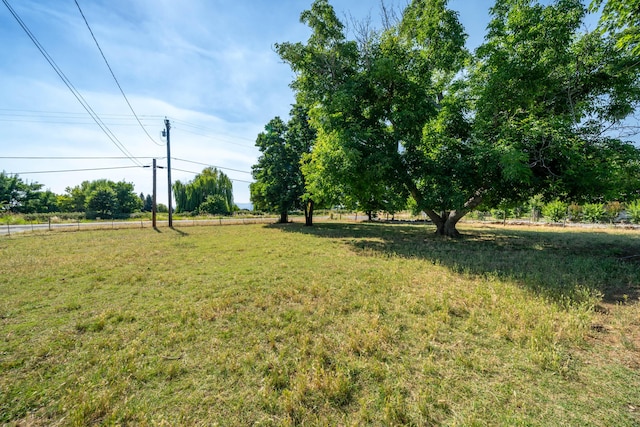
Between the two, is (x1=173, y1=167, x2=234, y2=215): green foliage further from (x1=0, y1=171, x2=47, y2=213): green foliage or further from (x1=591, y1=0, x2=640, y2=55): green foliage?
(x1=591, y1=0, x2=640, y2=55): green foliage

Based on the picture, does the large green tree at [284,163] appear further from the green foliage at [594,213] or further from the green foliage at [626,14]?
the green foliage at [594,213]

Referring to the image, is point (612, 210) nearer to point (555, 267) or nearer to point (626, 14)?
point (555, 267)

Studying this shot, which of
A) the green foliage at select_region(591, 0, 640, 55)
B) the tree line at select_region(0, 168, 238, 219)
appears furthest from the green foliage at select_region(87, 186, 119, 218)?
the green foliage at select_region(591, 0, 640, 55)

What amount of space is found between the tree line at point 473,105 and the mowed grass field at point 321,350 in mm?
4642

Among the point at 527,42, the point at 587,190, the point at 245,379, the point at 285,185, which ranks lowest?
the point at 245,379

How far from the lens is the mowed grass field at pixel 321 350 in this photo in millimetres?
2219

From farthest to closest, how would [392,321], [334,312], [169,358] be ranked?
[334,312] → [392,321] → [169,358]

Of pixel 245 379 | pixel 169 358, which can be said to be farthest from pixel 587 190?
pixel 169 358

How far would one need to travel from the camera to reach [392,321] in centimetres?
389

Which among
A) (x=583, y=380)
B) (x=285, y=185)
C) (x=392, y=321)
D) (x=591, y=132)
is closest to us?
(x=583, y=380)

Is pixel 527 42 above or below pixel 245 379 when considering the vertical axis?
above

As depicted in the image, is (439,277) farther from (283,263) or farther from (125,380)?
(125,380)

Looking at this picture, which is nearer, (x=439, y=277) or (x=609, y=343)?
(x=609, y=343)

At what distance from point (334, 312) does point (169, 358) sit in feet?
8.00
